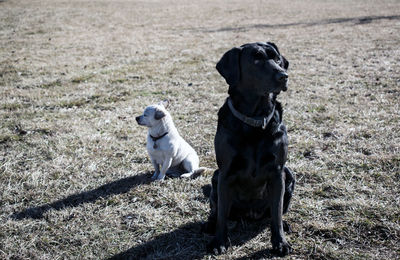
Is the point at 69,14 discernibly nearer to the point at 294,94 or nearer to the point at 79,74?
the point at 79,74

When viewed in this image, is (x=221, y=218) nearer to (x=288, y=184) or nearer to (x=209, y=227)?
(x=209, y=227)

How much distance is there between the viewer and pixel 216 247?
3350mm

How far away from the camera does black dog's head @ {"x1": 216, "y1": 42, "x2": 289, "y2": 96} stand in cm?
302

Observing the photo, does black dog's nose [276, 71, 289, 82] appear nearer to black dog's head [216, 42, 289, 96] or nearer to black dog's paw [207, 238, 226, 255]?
black dog's head [216, 42, 289, 96]

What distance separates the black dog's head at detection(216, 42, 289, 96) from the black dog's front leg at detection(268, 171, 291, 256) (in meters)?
0.74

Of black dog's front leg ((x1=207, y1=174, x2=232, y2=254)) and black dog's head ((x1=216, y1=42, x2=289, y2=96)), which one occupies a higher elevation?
black dog's head ((x1=216, y1=42, x2=289, y2=96))

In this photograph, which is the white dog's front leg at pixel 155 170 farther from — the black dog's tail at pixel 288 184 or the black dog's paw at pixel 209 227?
the black dog's tail at pixel 288 184

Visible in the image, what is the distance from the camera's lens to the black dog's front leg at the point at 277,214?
3180mm

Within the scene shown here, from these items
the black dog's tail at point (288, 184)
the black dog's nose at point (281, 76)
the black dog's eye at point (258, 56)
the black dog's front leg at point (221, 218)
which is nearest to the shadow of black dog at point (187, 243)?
the black dog's front leg at point (221, 218)

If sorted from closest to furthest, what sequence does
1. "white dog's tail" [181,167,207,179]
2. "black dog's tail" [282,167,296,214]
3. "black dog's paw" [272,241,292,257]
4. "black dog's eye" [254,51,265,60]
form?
"black dog's eye" [254,51,265,60] → "black dog's paw" [272,241,292,257] → "black dog's tail" [282,167,296,214] → "white dog's tail" [181,167,207,179]

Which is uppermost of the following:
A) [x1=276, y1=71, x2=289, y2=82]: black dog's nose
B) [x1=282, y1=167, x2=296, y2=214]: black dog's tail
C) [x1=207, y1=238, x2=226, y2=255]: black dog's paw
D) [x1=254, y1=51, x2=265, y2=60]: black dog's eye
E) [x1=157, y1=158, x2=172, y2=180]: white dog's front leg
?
[x1=254, y1=51, x2=265, y2=60]: black dog's eye

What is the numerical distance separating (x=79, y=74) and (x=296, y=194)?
731cm

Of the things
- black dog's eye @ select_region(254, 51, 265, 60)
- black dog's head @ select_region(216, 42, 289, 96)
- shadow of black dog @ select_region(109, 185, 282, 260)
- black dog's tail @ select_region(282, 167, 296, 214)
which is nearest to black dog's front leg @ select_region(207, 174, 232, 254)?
shadow of black dog @ select_region(109, 185, 282, 260)

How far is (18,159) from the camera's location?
5.23m
